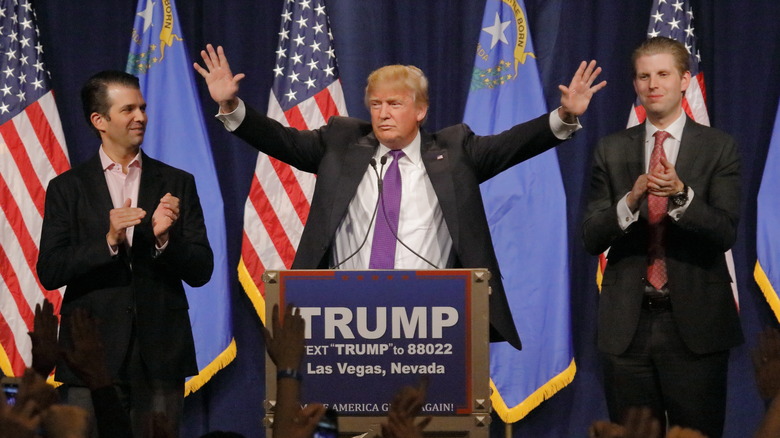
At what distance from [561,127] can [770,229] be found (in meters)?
2.16

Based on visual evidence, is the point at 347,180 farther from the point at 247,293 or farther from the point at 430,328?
the point at 247,293

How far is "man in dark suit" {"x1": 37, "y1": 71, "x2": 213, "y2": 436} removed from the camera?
11.9ft

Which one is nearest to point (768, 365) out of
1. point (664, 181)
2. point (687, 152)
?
point (664, 181)

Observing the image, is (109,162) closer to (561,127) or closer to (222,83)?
(222,83)

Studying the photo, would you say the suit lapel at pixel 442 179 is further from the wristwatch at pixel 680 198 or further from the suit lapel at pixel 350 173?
the wristwatch at pixel 680 198

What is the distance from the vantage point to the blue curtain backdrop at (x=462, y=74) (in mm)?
5523

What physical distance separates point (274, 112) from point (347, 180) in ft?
6.84

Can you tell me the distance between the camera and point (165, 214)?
11.6 feet

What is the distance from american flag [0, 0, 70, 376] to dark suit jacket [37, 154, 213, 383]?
5.88 ft

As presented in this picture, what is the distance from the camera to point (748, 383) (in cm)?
554

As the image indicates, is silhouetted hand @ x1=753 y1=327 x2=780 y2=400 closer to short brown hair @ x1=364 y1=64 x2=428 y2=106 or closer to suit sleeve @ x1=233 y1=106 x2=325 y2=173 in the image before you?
short brown hair @ x1=364 y1=64 x2=428 y2=106

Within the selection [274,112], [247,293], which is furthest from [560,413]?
[274,112]

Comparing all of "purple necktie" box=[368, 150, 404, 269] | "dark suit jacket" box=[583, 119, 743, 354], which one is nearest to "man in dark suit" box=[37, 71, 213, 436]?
"purple necktie" box=[368, 150, 404, 269]

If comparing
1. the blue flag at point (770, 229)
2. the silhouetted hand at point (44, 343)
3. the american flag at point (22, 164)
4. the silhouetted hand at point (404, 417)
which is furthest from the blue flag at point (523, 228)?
the silhouetted hand at point (404, 417)
